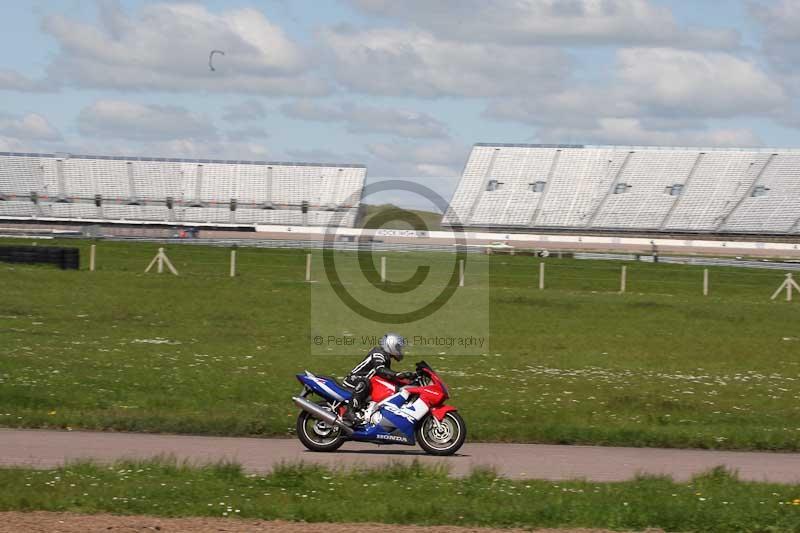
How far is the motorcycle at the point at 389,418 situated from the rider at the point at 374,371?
0.08 m

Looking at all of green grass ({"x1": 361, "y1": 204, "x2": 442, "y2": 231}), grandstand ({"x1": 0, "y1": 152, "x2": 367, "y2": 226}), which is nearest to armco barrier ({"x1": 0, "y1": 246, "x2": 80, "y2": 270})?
green grass ({"x1": 361, "y1": 204, "x2": 442, "y2": 231})

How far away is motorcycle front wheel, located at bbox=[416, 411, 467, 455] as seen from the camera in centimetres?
1264

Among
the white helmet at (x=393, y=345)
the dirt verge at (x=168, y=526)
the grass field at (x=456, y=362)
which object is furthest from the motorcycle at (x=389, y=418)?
the dirt verge at (x=168, y=526)

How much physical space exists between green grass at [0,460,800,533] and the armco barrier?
29.9 m

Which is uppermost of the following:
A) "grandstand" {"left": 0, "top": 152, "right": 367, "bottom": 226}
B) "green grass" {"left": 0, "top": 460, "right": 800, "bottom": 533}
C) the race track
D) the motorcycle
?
"grandstand" {"left": 0, "top": 152, "right": 367, "bottom": 226}

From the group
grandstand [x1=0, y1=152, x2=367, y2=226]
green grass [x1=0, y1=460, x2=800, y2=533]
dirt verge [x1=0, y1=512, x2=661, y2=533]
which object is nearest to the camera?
dirt verge [x1=0, y1=512, x2=661, y2=533]

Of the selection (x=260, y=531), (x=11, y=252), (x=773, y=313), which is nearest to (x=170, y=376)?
(x=260, y=531)

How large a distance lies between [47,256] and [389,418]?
29644mm

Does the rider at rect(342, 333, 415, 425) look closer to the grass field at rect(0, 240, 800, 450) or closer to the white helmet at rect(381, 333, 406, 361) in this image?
the white helmet at rect(381, 333, 406, 361)

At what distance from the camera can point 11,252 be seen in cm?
3969

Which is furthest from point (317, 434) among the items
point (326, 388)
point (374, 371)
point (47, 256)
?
point (47, 256)

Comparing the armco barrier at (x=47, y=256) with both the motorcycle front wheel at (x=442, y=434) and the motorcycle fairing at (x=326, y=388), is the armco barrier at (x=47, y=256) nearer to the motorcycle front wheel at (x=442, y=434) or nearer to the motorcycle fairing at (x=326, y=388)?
the motorcycle fairing at (x=326, y=388)

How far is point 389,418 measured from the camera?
1266cm

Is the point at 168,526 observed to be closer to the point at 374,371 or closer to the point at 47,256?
the point at 374,371
